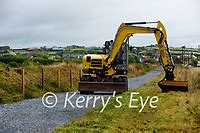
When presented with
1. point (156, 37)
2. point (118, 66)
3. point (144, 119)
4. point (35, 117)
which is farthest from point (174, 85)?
point (35, 117)

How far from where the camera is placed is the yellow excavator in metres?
22.4

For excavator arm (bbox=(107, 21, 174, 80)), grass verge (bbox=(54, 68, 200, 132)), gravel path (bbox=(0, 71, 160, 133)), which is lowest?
gravel path (bbox=(0, 71, 160, 133))

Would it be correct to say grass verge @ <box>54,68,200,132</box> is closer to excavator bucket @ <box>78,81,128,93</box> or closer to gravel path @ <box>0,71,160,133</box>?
gravel path @ <box>0,71,160,133</box>

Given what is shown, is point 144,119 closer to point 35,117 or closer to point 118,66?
point 35,117

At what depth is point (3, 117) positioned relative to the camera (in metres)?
14.2

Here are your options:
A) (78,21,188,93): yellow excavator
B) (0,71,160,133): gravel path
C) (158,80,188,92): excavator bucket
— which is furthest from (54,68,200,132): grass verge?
(78,21,188,93): yellow excavator

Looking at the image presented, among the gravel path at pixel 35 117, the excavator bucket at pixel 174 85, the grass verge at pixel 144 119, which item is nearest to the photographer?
the grass verge at pixel 144 119

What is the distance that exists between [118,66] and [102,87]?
2.10 m

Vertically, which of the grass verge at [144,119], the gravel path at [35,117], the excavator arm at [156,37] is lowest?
the gravel path at [35,117]

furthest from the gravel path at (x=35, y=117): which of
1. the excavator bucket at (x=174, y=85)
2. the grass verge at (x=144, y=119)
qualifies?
the excavator bucket at (x=174, y=85)

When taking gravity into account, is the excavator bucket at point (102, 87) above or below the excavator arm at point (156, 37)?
below

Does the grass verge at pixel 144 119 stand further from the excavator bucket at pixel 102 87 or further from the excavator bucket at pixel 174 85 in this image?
the excavator bucket at pixel 102 87

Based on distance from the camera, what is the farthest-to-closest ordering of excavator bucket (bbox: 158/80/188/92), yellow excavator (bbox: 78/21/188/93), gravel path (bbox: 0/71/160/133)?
yellow excavator (bbox: 78/21/188/93), excavator bucket (bbox: 158/80/188/92), gravel path (bbox: 0/71/160/133)

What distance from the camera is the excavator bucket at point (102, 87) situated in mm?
22484
